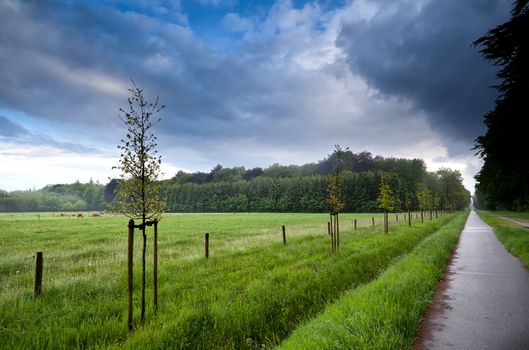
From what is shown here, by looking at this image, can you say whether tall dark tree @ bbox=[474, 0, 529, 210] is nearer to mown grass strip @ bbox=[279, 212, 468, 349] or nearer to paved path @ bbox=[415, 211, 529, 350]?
paved path @ bbox=[415, 211, 529, 350]

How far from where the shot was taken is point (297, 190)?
12194 centimetres

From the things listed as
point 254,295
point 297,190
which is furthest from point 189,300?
point 297,190

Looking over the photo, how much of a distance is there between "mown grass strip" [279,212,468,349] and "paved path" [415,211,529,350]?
1.01 feet

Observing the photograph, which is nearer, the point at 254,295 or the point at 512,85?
the point at 254,295

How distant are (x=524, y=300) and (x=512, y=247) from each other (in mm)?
10966

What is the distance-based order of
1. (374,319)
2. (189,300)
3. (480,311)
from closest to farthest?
(374,319) → (480,311) → (189,300)

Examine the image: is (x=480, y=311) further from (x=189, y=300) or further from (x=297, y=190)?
(x=297, y=190)

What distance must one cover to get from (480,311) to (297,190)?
115m

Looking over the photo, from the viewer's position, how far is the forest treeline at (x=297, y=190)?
367 ft

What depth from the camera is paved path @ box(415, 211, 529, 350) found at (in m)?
5.41

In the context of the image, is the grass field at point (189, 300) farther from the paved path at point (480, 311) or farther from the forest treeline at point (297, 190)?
the forest treeline at point (297, 190)

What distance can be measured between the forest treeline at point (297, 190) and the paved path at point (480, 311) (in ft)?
252

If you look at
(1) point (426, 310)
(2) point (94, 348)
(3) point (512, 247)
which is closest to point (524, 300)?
(1) point (426, 310)

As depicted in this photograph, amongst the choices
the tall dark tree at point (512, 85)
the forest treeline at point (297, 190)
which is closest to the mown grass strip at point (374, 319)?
the tall dark tree at point (512, 85)
